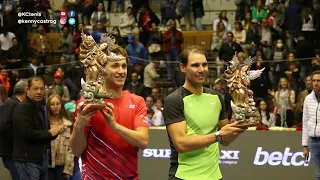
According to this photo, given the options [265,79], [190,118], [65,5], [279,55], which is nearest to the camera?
[190,118]

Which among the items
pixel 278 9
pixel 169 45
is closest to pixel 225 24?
pixel 278 9

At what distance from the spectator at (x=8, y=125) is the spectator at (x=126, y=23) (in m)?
10.4

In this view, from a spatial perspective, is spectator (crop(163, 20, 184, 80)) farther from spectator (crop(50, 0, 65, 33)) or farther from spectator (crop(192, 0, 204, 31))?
spectator (crop(50, 0, 65, 33))

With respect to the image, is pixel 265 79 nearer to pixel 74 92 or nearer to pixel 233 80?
pixel 74 92

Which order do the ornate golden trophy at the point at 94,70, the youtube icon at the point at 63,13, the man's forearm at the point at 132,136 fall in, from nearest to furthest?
1. the ornate golden trophy at the point at 94,70
2. the man's forearm at the point at 132,136
3. the youtube icon at the point at 63,13

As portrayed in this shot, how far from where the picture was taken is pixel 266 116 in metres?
14.6

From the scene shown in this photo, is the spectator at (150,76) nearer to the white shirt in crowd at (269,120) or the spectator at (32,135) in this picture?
the white shirt in crowd at (269,120)

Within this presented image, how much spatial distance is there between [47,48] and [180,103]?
13.2 meters

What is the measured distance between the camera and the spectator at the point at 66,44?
18.8m

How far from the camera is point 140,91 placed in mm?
15836

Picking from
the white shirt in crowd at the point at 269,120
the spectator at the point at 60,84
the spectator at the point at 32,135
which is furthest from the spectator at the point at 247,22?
the spectator at the point at 32,135

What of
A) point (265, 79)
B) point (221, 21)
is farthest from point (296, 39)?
point (265, 79)

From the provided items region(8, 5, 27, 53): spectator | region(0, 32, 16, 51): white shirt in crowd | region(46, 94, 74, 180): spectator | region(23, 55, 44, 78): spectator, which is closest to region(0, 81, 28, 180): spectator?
region(46, 94, 74, 180): spectator

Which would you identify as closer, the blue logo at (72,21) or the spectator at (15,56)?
the spectator at (15,56)
